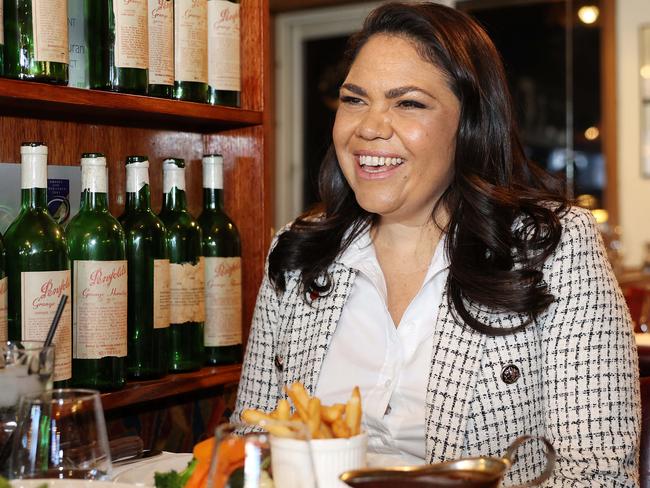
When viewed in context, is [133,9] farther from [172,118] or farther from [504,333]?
[504,333]

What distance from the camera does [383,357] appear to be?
63.0 inches

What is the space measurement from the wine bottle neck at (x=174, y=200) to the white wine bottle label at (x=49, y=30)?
1.13 ft

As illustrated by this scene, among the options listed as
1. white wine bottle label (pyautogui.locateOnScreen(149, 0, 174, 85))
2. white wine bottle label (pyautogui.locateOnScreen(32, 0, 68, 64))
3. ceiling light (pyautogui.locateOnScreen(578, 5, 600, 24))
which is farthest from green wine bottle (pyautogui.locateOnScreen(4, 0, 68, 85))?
ceiling light (pyautogui.locateOnScreen(578, 5, 600, 24))

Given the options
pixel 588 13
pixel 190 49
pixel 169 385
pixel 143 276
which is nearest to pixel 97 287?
pixel 143 276

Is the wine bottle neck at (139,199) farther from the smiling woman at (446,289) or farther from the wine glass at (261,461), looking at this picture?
the wine glass at (261,461)

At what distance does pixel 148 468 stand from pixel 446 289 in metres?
0.64

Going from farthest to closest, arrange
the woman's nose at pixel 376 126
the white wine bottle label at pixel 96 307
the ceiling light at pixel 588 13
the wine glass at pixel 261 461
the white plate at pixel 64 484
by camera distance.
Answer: the ceiling light at pixel 588 13, the woman's nose at pixel 376 126, the white wine bottle label at pixel 96 307, the white plate at pixel 64 484, the wine glass at pixel 261 461

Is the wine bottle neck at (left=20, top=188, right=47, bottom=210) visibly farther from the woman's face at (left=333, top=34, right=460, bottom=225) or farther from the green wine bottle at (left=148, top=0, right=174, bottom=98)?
the woman's face at (left=333, top=34, right=460, bottom=225)

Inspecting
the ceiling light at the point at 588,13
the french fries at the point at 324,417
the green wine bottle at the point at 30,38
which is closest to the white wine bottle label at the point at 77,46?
the green wine bottle at the point at 30,38

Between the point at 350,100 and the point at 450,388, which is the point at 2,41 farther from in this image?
the point at 450,388

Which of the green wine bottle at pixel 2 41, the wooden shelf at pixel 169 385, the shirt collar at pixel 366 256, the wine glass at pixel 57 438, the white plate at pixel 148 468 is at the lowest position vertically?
the white plate at pixel 148 468

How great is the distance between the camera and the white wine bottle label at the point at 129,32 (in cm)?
150

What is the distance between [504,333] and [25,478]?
0.87 m

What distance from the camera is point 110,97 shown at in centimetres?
148
